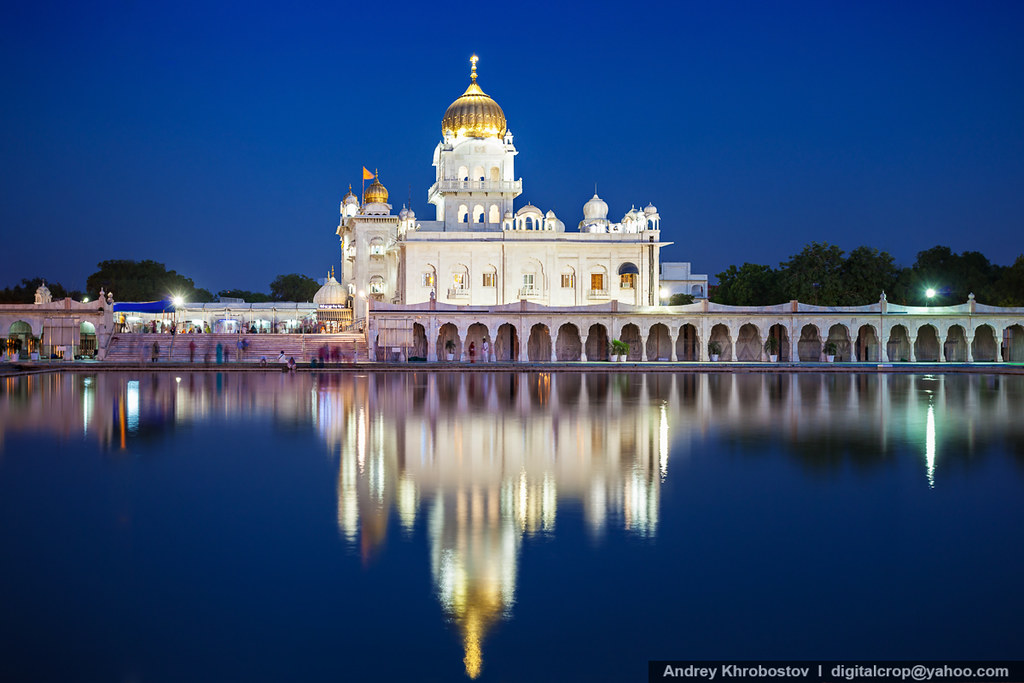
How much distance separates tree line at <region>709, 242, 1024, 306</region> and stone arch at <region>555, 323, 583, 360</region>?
38.4 feet

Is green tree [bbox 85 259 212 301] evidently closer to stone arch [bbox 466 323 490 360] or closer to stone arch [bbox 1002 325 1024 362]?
stone arch [bbox 466 323 490 360]

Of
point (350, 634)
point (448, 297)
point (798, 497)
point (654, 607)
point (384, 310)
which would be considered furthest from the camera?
point (448, 297)

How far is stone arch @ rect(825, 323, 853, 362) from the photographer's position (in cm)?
4772

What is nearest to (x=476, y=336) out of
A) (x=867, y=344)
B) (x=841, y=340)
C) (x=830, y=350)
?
(x=830, y=350)

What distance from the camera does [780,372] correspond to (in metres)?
38.9

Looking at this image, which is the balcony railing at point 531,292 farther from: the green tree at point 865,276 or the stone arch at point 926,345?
the stone arch at point 926,345

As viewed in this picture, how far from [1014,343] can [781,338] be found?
11891mm

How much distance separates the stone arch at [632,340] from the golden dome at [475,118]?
14411 millimetres

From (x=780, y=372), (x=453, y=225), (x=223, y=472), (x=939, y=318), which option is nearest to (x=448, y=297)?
(x=453, y=225)

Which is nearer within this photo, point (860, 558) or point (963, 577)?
point (963, 577)

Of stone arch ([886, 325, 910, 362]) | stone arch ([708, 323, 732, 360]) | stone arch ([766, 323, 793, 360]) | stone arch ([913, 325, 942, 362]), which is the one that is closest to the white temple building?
stone arch ([708, 323, 732, 360])

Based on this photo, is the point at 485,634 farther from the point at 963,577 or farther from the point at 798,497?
the point at 798,497

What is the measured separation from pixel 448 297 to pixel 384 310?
745 centimetres

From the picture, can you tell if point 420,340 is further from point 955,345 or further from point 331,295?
point 955,345
